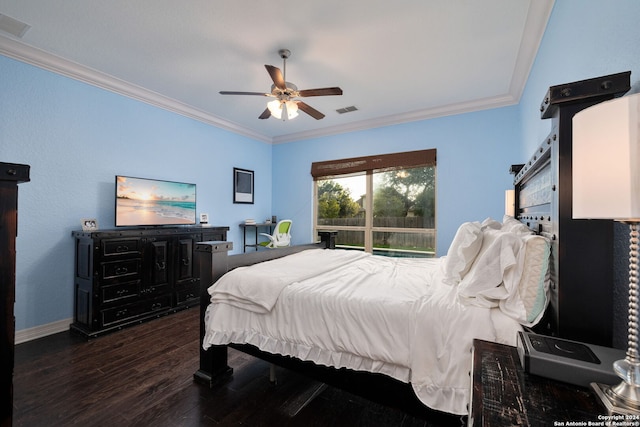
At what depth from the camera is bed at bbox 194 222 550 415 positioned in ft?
3.94

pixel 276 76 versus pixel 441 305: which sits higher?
pixel 276 76

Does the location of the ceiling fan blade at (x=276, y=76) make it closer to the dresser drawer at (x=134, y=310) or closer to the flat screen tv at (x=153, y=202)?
the flat screen tv at (x=153, y=202)

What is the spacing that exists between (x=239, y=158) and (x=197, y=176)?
975 mm

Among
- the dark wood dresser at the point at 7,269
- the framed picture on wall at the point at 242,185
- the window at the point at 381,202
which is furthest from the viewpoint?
the framed picture on wall at the point at 242,185

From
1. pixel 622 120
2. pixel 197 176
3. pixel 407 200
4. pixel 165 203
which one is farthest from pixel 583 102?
pixel 197 176

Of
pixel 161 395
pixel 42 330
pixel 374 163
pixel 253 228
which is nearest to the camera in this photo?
pixel 161 395

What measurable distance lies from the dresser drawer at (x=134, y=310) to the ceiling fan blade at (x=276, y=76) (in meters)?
2.85

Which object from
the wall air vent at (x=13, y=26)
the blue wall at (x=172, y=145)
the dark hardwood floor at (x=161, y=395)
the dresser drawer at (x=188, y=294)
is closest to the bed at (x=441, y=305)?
the dark hardwood floor at (x=161, y=395)

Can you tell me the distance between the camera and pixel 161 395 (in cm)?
189

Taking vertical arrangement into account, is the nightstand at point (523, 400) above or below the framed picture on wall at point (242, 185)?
below

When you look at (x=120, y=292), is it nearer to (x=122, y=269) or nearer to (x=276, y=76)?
(x=122, y=269)

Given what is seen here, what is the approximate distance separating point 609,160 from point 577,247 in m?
0.52

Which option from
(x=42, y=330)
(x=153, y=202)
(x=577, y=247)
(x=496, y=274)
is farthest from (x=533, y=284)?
(x=42, y=330)

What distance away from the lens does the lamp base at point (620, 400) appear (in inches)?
24.0
